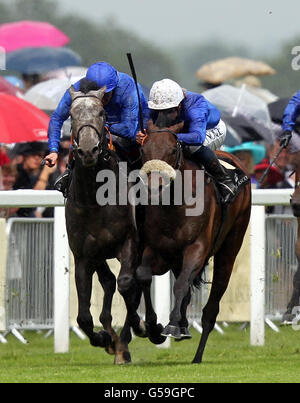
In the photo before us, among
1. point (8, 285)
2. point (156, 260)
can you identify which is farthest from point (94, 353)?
point (156, 260)

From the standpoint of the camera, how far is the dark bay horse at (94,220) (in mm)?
9633

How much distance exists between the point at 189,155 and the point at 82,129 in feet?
4.21

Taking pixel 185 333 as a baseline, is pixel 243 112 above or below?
above

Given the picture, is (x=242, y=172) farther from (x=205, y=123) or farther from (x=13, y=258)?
(x=13, y=258)

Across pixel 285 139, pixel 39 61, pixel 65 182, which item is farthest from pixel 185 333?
pixel 39 61

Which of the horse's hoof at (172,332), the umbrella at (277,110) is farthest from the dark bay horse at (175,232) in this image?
the umbrella at (277,110)

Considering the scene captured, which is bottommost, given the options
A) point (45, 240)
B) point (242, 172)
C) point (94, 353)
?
point (94, 353)

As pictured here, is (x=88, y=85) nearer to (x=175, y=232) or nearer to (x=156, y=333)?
(x=175, y=232)

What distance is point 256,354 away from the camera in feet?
38.9

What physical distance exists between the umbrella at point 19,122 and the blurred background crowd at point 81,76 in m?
0.01

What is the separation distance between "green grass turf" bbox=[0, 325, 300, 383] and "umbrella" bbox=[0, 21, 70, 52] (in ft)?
36.1

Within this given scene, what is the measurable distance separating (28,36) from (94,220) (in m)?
14.4

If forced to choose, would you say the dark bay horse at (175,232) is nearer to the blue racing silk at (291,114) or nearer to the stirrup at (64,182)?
the stirrup at (64,182)

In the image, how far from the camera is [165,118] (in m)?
10.3
